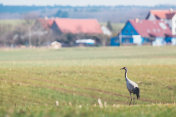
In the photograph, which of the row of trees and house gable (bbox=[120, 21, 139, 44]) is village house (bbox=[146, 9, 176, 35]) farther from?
the row of trees

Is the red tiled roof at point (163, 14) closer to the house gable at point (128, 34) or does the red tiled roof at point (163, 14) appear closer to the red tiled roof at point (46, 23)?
the house gable at point (128, 34)

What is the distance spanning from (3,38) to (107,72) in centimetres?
8255

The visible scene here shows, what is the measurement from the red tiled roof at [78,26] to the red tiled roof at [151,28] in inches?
775

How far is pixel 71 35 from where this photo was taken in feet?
420

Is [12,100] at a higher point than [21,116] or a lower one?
lower

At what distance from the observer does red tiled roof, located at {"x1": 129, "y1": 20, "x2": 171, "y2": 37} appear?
366ft

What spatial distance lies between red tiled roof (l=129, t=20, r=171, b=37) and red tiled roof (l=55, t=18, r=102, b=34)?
64.6 ft

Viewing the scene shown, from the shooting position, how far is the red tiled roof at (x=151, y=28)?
112m

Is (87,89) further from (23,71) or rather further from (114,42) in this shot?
(114,42)

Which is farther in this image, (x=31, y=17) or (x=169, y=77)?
(x=31, y=17)

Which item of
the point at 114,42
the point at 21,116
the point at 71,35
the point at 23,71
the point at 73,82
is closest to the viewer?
the point at 21,116

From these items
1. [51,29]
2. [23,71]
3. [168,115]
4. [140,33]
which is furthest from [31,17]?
[168,115]

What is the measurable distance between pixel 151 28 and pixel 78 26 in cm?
3037

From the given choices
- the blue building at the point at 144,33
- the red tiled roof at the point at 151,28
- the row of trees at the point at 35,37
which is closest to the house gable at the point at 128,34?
the blue building at the point at 144,33
